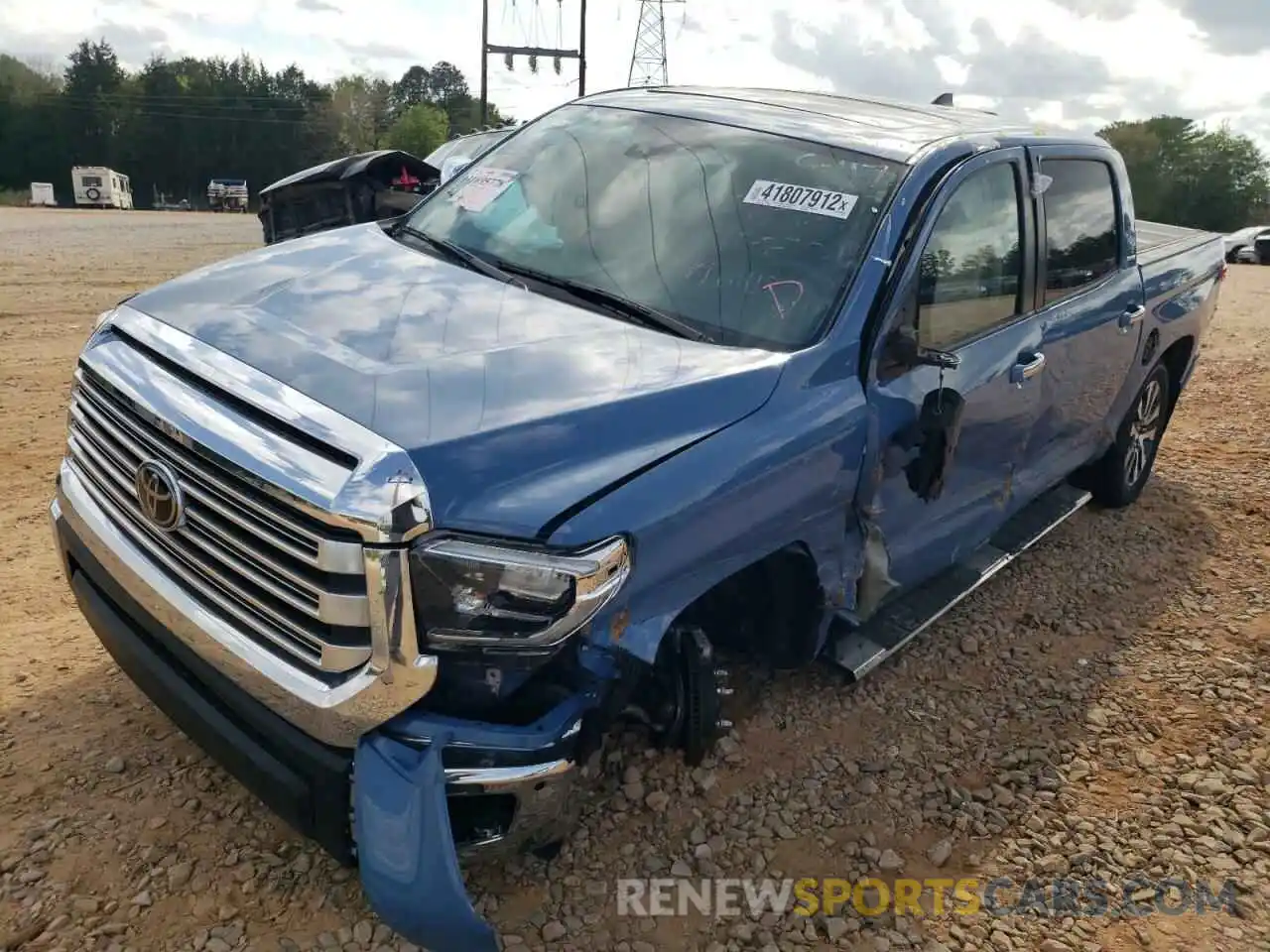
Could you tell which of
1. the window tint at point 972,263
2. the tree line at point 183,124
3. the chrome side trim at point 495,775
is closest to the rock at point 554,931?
the chrome side trim at point 495,775

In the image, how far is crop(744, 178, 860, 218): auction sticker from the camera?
3152mm

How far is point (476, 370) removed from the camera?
2.44 meters

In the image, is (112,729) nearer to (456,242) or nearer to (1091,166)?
(456,242)

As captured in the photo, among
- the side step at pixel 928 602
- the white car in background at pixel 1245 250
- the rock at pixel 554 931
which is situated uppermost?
the side step at pixel 928 602

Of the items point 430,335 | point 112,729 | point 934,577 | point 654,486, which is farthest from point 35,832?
point 934,577

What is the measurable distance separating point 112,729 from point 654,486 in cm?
196

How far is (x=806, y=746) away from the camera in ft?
10.9

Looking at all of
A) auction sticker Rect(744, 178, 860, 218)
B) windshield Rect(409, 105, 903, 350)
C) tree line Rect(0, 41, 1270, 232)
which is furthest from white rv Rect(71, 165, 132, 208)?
auction sticker Rect(744, 178, 860, 218)

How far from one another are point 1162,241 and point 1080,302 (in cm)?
183

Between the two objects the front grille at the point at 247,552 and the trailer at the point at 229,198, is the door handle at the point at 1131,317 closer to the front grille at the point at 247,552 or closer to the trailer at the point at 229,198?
the front grille at the point at 247,552

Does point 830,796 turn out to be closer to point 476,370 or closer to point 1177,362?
point 476,370

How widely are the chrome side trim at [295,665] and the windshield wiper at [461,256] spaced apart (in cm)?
131

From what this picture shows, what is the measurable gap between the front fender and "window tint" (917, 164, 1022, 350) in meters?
0.52

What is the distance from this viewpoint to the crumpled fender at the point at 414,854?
2.00m
